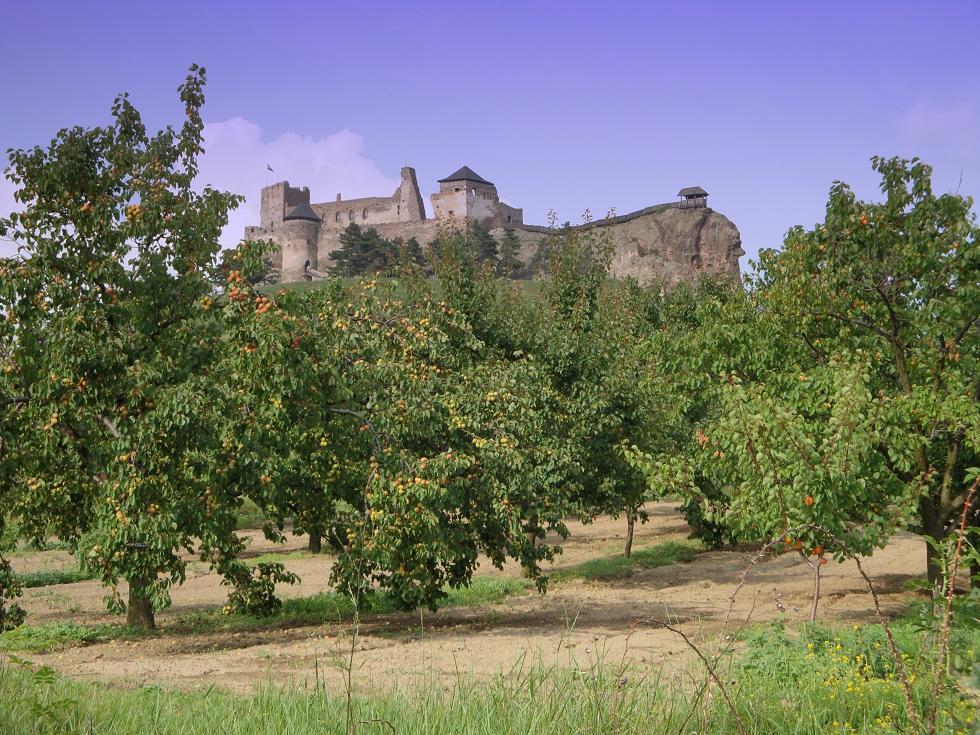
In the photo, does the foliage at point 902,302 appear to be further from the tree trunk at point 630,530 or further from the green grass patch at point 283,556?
the green grass patch at point 283,556

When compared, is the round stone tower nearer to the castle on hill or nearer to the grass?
the castle on hill

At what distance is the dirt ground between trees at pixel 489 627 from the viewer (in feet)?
32.0

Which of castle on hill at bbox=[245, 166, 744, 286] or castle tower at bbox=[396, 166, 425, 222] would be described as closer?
castle on hill at bbox=[245, 166, 744, 286]

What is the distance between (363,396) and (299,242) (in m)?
102

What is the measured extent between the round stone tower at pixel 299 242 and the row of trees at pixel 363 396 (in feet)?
329

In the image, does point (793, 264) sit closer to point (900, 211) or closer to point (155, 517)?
point (900, 211)

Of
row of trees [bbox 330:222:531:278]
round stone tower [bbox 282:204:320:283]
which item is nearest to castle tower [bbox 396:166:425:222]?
round stone tower [bbox 282:204:320:283]

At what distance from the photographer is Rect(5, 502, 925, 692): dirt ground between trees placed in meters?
9.77

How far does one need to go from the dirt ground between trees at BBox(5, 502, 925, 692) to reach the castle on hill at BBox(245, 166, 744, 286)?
254ft

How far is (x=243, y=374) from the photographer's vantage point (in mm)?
12023

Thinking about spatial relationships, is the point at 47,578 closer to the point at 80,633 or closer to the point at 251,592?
the point at 80,633

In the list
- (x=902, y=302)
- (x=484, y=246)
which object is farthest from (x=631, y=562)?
(x=484, y=246)

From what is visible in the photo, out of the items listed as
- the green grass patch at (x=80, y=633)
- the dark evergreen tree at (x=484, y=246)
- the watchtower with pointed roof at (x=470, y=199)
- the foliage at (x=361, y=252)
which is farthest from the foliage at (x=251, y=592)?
the watchtower with pointed roof at (x=470, y=199)

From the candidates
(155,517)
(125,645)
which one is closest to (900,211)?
(155,517)
